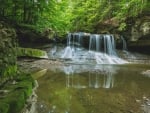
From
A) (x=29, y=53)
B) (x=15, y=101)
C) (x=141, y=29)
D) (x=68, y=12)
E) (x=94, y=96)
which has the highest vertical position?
(x=68, y=12)

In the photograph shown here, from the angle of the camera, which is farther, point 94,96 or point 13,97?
point 94,96

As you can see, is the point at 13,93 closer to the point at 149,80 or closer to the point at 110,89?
the point at 110,89

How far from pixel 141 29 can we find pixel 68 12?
1124 cm

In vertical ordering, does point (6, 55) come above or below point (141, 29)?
below

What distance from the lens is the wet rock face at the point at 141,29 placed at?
66.9 ft

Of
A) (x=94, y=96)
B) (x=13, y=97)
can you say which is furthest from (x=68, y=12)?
(x=13, y=97)

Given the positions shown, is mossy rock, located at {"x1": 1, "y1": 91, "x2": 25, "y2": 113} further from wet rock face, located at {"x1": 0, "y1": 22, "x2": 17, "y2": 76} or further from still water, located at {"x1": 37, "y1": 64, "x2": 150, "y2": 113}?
wet rock face, located at {"x1": 0, "y1": 22, "x2": 17, "y2": 76}

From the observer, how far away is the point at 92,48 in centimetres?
2219

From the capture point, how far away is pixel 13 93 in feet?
16.5

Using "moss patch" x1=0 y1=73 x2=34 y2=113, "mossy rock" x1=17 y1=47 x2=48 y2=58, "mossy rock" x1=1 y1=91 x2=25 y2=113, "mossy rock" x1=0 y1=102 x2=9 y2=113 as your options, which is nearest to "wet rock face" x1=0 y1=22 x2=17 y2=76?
"moss patch" x1=0 y1=73 x2=34 y2=113

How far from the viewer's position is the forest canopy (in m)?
18.1

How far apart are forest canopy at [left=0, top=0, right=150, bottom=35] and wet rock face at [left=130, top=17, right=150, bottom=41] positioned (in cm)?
101

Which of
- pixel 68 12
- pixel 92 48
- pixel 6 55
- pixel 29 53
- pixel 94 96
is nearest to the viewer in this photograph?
pixel 6 55

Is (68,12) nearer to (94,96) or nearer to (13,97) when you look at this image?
(94,96)
